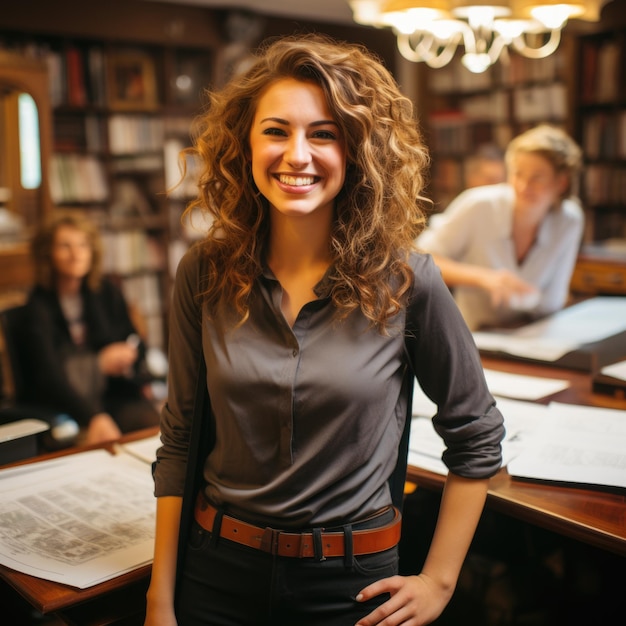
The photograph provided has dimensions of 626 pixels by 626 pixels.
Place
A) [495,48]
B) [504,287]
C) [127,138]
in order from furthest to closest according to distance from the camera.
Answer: [127,138]
[495,48]
[504,287]

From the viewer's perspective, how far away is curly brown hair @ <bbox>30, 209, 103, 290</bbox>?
310cm

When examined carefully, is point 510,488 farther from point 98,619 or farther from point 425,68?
point 425,68

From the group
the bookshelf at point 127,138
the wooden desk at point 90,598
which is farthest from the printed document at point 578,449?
the bookshelf at point 127,138

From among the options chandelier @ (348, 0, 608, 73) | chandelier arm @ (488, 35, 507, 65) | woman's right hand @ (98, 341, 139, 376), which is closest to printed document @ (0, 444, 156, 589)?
woman's right hand @ (98, 341, 139, 376)

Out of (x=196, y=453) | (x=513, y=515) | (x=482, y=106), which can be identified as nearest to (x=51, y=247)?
(x=196, y=453)

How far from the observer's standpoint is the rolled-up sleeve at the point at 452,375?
47.7 inches

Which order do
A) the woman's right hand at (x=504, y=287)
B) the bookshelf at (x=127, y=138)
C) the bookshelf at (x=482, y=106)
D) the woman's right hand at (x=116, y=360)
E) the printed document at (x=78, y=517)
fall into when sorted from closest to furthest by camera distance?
the printed document at (x=78, y=517) < the woman's right hand at (x=504, y=287) < the woman's right hand at (x=116, y=360) < the bookshelf at (x=127, y=138) < the bookshelf at (x=482, y=106)

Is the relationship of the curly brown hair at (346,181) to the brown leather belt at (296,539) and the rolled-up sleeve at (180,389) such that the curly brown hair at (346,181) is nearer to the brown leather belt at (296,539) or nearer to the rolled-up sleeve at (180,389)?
the rolled-up sleeve at (180,389)

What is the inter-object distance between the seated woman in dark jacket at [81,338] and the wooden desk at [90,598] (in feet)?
5.00

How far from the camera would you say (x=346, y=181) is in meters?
1.29

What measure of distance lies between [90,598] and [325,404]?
0.49 meters

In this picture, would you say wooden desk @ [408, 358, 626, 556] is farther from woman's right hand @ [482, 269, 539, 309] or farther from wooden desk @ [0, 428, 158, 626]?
woman's right hand @ [482, 269, 539, 309]

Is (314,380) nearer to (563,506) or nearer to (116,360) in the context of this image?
(563,506)

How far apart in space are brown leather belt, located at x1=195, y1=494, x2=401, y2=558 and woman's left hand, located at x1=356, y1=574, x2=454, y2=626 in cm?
6
